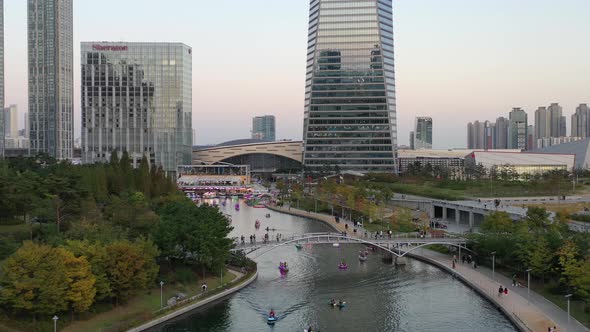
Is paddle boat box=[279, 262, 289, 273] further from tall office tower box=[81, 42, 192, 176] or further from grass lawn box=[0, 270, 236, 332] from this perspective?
tall office tower box=[81, 42, 192, 176]

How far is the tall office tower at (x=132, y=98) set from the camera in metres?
157

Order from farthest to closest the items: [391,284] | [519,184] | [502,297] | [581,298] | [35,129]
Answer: [35,129] → [519,184] → [391,284] → [502,297] → [581,298]

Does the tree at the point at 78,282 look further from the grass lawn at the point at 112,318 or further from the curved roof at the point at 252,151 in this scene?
the curved roof at the point at 252,151

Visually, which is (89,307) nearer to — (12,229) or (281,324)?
(281,324)

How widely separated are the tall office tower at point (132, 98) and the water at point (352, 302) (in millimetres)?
104969

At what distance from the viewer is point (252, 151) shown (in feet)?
578

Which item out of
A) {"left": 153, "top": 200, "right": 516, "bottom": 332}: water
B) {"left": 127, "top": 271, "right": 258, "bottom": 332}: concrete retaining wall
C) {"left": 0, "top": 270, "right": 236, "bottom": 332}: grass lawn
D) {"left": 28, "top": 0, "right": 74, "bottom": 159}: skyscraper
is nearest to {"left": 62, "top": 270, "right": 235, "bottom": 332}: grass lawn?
{"left": 0, "top": 270, "right": 236, "bottom": 332}: grass lawn

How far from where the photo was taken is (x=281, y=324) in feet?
135

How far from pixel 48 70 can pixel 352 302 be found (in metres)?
172

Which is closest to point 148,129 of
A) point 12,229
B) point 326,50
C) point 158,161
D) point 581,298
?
point 158,161

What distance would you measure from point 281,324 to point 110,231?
581 inches

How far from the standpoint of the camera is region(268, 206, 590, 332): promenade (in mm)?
37812

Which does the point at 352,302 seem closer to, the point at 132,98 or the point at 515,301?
the point at 515,301

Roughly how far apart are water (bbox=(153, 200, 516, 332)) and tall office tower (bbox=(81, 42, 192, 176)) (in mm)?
104969
